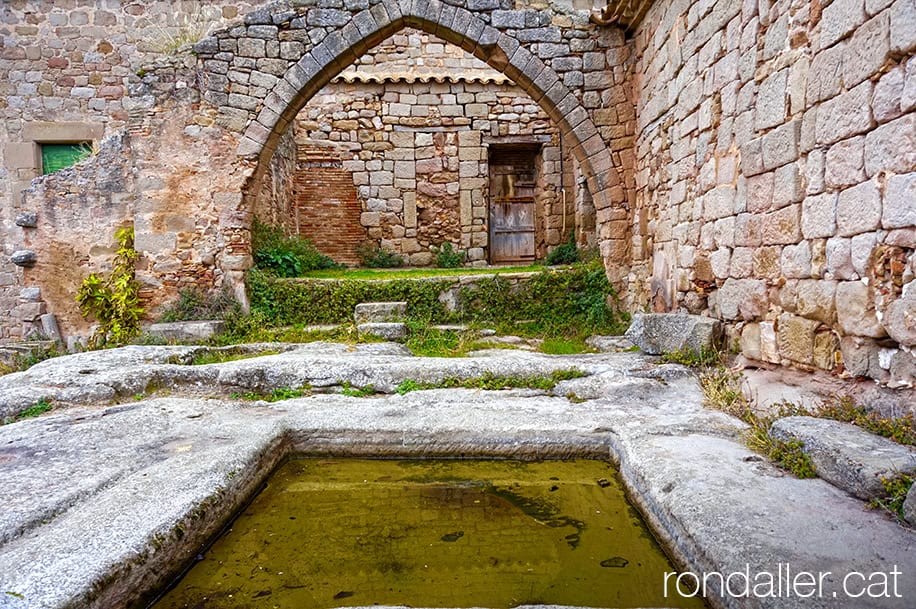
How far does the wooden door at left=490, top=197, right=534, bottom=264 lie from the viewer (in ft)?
37.7

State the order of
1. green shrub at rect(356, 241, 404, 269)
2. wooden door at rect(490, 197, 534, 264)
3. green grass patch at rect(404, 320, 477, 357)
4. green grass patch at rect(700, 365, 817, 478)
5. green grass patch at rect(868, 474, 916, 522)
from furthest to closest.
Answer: wooden door at rect(490, 197, 534, 264) < green shrub at rect(356, 241, 404, 269) < green grass patch at rect(404, 320, 477, 357) < green grass patch at rect(700, 365, 817, 478) < green grass patch at rect(868, 474, 916, 522)

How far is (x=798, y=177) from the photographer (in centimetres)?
334

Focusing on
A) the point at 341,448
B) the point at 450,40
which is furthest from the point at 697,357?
the point at 450,40

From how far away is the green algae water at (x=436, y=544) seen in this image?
184cm

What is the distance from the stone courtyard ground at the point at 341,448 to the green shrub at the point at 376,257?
208 inches

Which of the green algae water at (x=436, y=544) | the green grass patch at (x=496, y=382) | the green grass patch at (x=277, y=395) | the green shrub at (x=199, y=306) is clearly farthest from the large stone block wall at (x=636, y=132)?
the green grass patch at (x=277, y=395)

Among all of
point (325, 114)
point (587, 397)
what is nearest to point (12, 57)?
point (325, 114)

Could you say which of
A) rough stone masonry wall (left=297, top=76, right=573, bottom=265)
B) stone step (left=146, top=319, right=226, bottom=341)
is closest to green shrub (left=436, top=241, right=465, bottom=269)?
rough stone masonry wall (left=297, top=76, right=573, bottom=265)

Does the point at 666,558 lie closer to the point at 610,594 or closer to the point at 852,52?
the point at 610,594

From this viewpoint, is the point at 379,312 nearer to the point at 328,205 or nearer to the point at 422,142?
the point at 328,205

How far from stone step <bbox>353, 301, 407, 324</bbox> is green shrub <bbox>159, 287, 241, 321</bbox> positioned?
159 cm

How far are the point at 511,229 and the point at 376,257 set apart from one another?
9.42ft

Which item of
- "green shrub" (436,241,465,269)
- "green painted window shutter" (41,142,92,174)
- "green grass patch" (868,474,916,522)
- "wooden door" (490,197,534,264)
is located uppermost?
"green painted window shutter" (41,142,92,174)

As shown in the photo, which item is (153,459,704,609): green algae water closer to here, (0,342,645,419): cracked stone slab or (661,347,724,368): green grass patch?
(0,342,645,419): cracked stone slab
